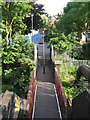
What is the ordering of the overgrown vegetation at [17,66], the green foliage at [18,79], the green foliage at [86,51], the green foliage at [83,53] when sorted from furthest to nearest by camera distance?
1. the green foliage at [86,51]
2. the green foliage at [83,53]
3. the overgrown vegetation at [17,66]
4. the green foliage at [18,79]

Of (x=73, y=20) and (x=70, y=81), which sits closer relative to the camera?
(x=70, y=81)

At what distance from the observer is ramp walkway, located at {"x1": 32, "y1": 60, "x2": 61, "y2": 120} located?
21.6 feet

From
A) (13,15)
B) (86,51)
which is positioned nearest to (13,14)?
(13,15)

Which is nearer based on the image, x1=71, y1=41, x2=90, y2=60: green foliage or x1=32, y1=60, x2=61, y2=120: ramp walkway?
x1=32, y1=60, x2=61, y2=120: ramp walkway

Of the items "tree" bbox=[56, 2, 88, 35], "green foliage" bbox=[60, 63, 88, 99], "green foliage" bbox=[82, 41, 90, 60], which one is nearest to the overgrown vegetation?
"green foliage" bbox=[60, 63, 88, 99]

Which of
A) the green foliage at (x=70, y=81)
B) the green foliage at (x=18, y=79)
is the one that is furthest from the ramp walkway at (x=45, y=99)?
the green foliage at (x=18, y=79)

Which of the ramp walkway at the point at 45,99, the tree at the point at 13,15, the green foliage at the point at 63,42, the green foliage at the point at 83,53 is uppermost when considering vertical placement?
the tree at the point at 13,15

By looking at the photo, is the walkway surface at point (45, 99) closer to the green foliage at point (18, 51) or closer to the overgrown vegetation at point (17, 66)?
the overgrown vegetation at point (17, 66)

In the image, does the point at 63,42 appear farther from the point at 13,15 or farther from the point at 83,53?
the point at 83,53

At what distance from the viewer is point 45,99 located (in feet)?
26.1

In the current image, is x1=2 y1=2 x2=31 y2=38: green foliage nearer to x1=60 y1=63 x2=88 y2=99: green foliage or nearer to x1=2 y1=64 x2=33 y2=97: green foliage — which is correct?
x1=2 y1=64 x2=33 y2=97: green foliage

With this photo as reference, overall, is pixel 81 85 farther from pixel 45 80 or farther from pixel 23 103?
pixel 23 103

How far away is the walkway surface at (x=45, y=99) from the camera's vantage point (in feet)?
21.7

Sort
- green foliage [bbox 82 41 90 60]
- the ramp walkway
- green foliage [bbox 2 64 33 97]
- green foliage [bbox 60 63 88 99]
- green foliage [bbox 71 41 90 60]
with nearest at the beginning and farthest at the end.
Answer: the ramp walkway < green foliage [bbox 60 63 88 99] < green foliage [bbox 2 64 33 97] < green foliage [bbox 71 41 90 60] < green foliage [bbox 82 41 90 60]
